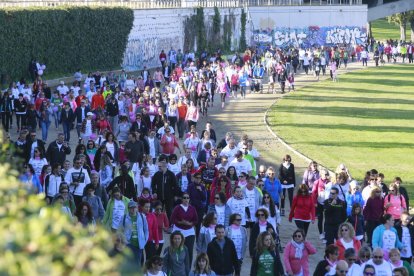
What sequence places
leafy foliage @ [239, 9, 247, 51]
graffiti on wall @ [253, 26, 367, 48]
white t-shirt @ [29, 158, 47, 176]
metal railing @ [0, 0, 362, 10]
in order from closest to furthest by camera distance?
white t-shirt @ [29, 158, 47, 176] → metal railing @ [0, 0, 362, 10] → leafy foliage @ [239, 9, 247, 51] → graffiti on wall @ [253, 26, 367, 48]

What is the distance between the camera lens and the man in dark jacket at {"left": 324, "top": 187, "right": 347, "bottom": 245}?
57.1 ft

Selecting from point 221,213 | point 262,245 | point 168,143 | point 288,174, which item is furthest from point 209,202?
point 168,143

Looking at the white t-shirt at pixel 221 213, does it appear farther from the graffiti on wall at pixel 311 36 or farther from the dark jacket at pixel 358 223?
the graffiti on wall at pixel 311 36

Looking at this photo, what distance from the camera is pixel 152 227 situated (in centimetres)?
1522

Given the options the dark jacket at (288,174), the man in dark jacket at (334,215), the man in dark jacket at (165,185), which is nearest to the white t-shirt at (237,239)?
the man in dark jacket at (334,215)

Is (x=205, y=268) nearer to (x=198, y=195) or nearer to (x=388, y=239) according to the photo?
(x=388, y=239)

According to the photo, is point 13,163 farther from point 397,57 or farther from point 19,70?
point 397,57

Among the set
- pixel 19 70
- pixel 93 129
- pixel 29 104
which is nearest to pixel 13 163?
pixel 93 129

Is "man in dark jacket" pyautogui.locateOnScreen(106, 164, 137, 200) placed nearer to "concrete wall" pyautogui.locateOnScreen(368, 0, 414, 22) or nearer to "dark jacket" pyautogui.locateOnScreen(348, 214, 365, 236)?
"dark jacket" pyautogui.locateOnScreen(348, 214, 365, 236)

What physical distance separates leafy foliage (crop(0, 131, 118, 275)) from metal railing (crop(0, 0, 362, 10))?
138ft

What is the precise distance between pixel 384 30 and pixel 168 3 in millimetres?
66262

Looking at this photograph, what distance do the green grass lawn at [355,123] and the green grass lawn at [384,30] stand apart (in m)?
Result: 57.0

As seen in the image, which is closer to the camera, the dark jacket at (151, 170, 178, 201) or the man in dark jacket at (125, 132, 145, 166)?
the dark jacket at (151, 170, 178, 201)

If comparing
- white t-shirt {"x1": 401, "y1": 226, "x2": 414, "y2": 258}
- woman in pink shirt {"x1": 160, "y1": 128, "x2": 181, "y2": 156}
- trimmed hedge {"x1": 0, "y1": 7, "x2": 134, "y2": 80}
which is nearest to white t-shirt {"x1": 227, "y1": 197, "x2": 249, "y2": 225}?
white t-shirt {"x1": 401, "y1": 226, "x2": 414, "y2": 258}
